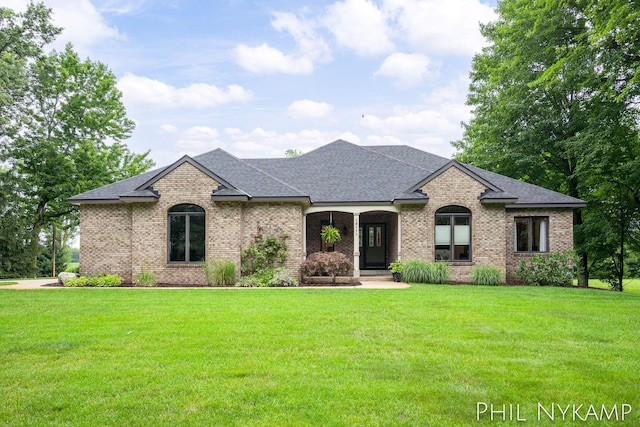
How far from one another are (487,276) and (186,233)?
11.2m

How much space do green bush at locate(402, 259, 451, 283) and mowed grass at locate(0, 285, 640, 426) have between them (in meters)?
5.47

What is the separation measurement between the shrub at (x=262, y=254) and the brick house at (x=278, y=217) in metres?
0.27

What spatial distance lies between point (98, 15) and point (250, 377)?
1978 cm

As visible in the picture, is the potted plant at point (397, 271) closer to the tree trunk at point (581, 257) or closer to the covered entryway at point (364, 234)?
the covered entryway at point (364, 234)

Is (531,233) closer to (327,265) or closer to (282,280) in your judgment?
(327,265)

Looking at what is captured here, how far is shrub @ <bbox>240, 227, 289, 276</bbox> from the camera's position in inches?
627

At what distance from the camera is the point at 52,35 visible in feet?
83.1

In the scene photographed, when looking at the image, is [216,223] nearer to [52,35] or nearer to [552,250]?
[552,250]

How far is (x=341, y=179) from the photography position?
19625mm

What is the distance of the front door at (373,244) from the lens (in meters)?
20.7

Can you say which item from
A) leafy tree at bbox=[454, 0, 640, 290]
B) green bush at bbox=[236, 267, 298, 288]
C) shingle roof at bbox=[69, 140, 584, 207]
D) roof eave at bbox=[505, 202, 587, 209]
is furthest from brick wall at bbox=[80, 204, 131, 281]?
leafy tree at bbox=[454, 0, 640, 290]

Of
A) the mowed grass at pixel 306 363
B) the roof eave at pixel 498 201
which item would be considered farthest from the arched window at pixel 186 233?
the roof eave at pixel 498 201

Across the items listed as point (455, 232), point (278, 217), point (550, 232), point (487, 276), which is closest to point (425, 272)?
point (455, 232)

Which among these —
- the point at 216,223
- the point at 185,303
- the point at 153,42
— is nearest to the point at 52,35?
the point at 153,42
